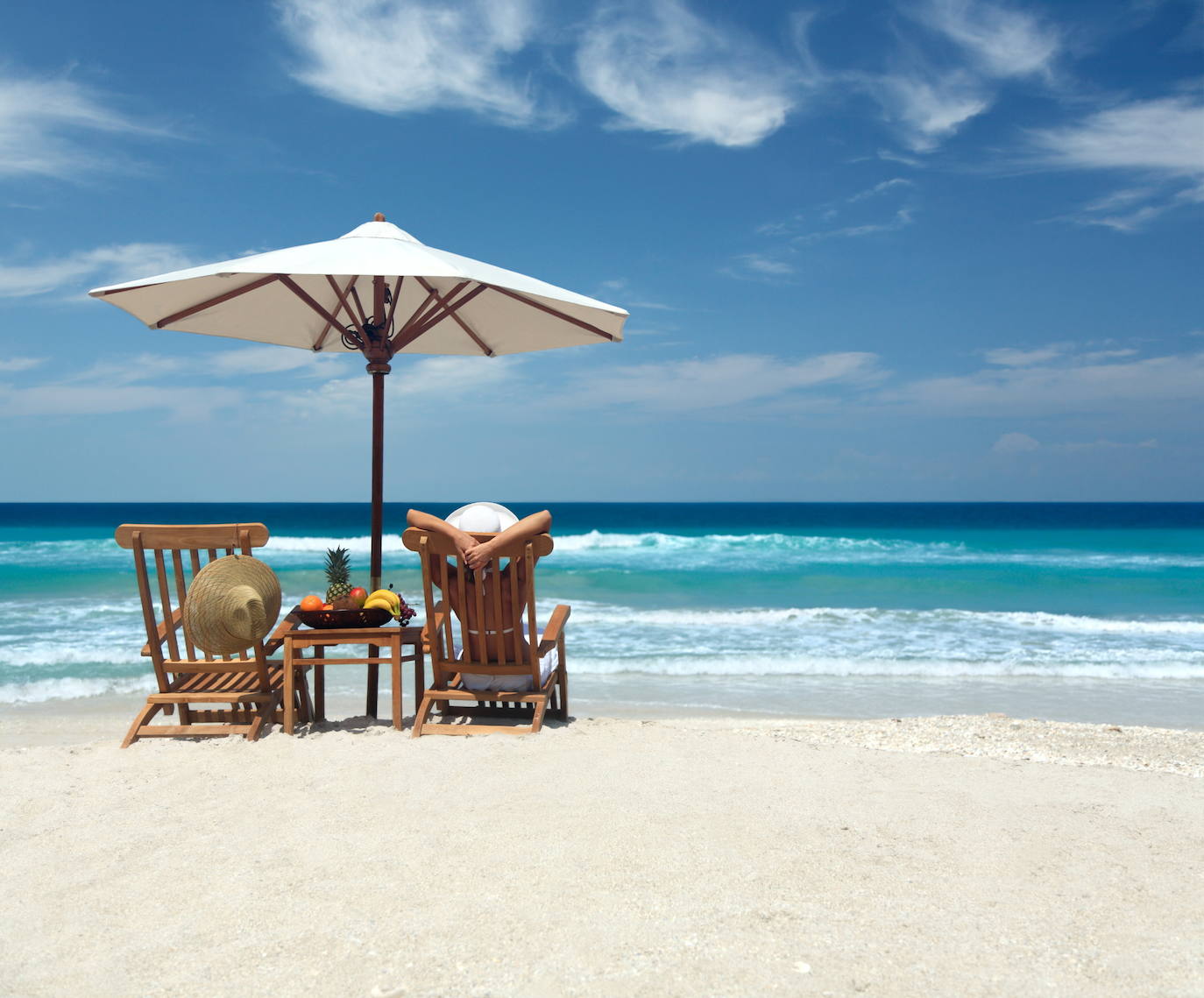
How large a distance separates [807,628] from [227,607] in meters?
8.38

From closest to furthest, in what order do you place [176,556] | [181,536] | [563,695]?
[181,536] → [176,556] → [563,695]

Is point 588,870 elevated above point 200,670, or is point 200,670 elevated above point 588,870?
point 200,670

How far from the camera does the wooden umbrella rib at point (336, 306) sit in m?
4.75

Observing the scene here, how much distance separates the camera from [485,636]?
432cm

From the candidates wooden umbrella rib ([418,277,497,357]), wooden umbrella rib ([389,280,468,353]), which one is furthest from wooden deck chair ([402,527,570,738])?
wooden umbrella rib ([418,277,497,357])

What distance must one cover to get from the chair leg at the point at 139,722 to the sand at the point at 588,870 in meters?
0.14

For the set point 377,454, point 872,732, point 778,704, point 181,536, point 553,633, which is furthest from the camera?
point 778,704

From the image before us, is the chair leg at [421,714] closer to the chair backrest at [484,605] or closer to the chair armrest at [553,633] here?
the chair backrest at [484,605]

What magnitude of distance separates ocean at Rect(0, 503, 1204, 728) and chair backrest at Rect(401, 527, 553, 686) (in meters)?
2.21

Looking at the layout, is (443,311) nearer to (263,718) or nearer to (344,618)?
(344,618)

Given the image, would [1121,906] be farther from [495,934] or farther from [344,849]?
[344,849]

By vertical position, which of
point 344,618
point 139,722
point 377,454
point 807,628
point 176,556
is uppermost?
point 377,454

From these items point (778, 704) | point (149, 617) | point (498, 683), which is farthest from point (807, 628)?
point (149, 617)

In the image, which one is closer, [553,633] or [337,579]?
[337,579]
